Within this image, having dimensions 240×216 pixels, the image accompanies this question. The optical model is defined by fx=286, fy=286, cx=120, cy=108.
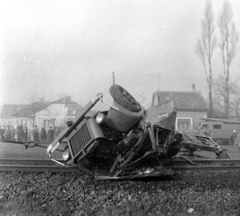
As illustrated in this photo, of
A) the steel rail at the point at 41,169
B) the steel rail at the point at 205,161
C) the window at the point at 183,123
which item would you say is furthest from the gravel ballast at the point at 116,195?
the window at the point at 183,123

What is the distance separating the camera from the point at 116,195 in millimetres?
4363

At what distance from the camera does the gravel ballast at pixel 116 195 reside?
3957mm

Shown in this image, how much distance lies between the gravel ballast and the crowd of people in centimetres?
791

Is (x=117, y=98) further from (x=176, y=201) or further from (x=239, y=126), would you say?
(x=239, y=126)

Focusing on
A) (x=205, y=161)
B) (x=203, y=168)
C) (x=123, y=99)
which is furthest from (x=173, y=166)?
(x=123, y=99)

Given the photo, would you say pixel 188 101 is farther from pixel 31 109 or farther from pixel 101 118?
pixel 101 118

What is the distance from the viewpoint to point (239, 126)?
62.9 ft

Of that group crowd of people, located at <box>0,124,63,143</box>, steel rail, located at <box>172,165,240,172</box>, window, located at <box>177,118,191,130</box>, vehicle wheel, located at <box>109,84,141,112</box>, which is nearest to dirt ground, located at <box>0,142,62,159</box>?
crowd of people, located at <box>0,124,63,143</box>

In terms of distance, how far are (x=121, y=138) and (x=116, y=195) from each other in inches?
34.8

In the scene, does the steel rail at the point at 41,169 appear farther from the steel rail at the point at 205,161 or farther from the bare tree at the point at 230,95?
the bare tree at the point at 230,95

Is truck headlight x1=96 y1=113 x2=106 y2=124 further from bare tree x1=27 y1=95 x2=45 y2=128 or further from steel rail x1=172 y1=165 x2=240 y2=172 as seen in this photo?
bare tree x1=27 y1=95 x2=45 y2=128

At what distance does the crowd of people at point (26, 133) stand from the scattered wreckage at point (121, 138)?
8.13 metres

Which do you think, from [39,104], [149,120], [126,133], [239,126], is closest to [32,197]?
[126,133]

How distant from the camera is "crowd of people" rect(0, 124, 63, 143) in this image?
1309cm
